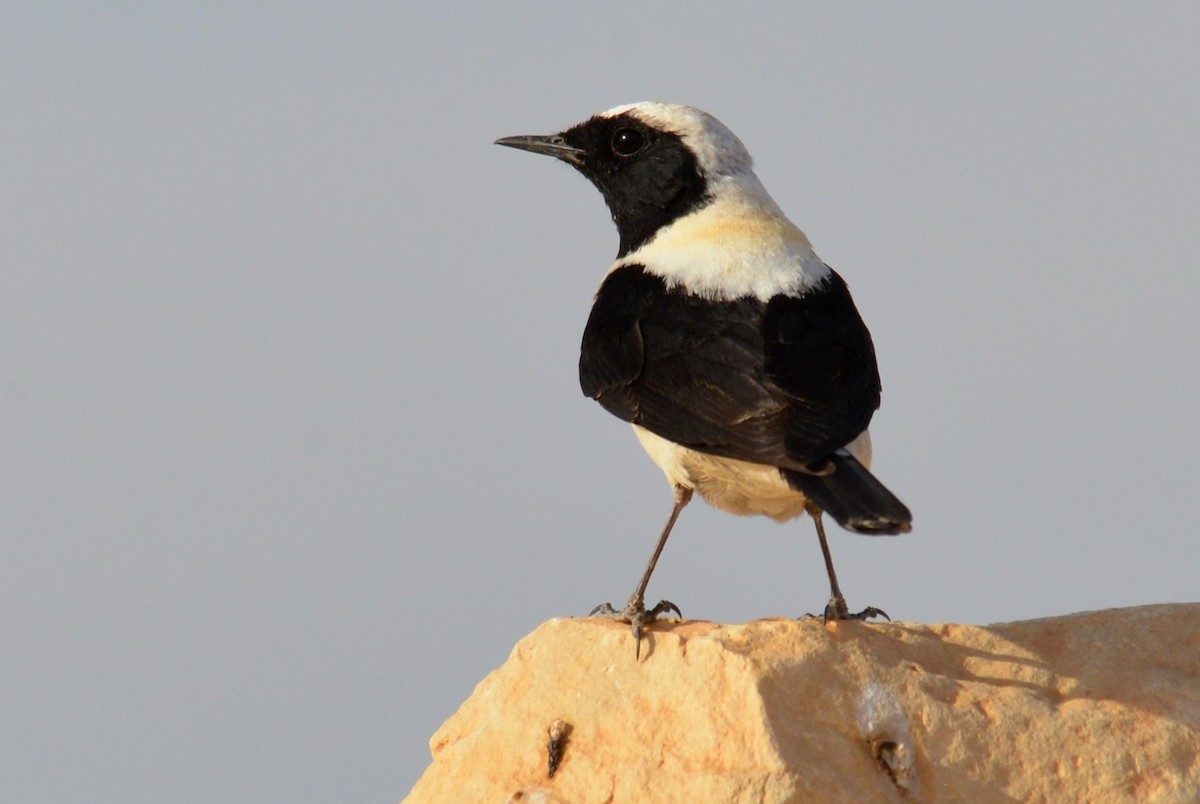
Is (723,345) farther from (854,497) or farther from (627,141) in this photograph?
(627,141)

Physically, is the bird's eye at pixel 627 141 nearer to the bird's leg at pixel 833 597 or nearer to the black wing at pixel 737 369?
the black wing at pixel 737 369

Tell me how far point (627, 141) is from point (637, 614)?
351 centimetres

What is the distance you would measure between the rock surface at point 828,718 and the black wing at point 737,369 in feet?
2.89

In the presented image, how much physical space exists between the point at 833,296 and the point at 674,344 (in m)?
0.97

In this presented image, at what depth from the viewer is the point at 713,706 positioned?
586cm

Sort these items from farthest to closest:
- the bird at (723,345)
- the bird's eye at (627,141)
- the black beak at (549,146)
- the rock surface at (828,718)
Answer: the black beak at (549,146)
the bird's eye at (627,141)
the bird at (723,345)
the rock surface at (828,718)

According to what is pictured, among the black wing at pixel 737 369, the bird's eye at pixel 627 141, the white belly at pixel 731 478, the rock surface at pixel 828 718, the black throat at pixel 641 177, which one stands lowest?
the rock surface at pixel 828 718

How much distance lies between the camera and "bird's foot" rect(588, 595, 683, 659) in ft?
20.7

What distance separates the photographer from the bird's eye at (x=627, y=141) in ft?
30.1

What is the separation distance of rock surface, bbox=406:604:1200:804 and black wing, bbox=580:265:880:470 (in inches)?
34.7

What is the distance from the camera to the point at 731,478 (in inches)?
291

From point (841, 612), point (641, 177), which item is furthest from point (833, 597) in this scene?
point (641, 177)

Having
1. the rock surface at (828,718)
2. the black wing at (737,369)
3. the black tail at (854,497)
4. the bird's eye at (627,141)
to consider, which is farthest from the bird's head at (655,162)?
the rock surface at (828,718)

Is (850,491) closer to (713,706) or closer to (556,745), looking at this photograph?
(713,706)
